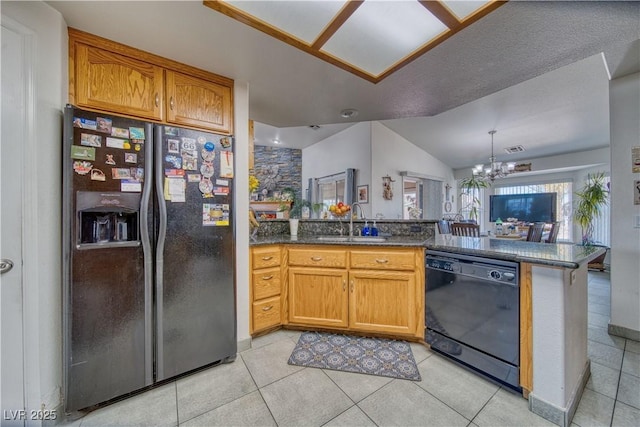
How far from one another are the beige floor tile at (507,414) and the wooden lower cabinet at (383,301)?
0.67 meters

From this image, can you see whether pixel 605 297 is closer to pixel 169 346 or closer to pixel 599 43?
pixel 599 43

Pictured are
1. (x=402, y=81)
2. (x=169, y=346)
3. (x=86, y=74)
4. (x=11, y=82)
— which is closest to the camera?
(x=11, y=82)

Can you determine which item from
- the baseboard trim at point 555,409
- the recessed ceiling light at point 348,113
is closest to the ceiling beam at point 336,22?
the recessed ceiling light at point 348,113

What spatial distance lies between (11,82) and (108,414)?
1803 millimetres

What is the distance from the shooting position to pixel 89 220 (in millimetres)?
1416

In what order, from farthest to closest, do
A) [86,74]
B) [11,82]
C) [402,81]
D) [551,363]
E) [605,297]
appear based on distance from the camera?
[605,297] < [402,81] < [86,74] < [551,363] < [11,82]

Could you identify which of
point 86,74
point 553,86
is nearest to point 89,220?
point 86,74

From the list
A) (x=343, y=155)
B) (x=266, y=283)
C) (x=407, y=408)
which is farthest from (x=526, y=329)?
(x=343, y=155)

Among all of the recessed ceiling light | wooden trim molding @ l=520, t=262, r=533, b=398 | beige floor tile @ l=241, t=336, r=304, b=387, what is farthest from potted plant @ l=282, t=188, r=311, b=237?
wooden trim molding @ l=520, t=262, r=533, b=398

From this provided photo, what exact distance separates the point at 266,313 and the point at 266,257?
50 centimetres

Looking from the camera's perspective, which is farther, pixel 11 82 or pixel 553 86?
pixel 553 86

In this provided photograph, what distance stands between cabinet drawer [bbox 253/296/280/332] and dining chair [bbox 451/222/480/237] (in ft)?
9.62

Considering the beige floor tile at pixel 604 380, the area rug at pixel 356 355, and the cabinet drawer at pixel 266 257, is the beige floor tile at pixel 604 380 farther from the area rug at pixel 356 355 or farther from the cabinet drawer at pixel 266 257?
the cabinet drawer at pixel 266 257

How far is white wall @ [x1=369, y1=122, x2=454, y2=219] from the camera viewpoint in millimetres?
4895
